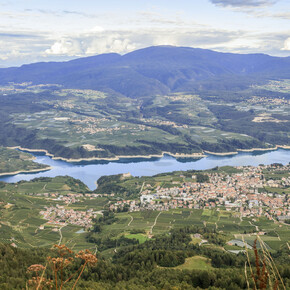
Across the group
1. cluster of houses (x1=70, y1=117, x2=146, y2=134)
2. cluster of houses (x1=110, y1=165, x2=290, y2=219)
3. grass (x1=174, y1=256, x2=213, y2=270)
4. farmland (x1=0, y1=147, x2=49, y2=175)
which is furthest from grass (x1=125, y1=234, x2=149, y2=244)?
cluster of houses (x1=70, y1=117, x2=146, y2=134)

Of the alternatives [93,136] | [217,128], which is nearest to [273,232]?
[93,136]

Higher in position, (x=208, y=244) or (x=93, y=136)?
(x=208, y=244)

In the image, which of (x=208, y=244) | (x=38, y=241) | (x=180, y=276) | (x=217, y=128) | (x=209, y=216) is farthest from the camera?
(x=217, y=128)

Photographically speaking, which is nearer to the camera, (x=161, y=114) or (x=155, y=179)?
(x=155, y=179)

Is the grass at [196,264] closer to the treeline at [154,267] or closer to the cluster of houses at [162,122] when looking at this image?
the treeline at [154,267]

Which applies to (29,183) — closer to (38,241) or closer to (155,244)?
(38,241)

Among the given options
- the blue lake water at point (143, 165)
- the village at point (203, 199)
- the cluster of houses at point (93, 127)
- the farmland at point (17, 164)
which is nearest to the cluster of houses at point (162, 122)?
the cluster of houses at point (93, 127)

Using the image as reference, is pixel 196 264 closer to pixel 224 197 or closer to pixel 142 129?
pixel 224 197
